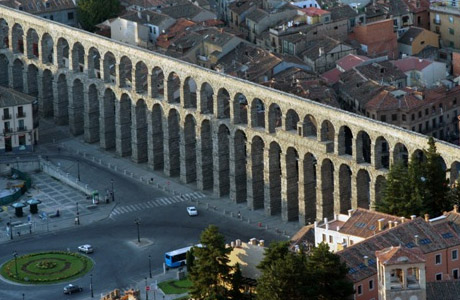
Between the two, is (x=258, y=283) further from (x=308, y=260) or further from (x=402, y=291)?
(x=402, y=291)

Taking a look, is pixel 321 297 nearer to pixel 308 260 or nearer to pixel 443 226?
pixel 308 260

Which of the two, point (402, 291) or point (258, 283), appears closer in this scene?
point (402, 291)

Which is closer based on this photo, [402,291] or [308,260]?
[402,291]

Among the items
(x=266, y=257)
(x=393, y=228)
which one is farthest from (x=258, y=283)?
(x=393, y=228)

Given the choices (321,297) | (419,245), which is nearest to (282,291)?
(321,297)

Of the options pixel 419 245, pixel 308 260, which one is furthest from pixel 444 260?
pixel 308 260

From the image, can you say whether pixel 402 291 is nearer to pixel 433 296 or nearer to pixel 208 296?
pixel 433 296
